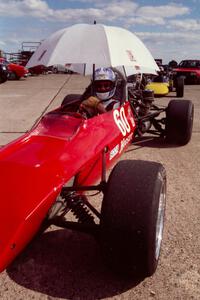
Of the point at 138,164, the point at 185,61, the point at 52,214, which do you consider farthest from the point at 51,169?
the point at 185,61

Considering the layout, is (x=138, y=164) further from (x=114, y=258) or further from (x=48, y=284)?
(x=48, y=284)

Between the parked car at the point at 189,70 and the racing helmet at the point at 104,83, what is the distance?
17.3m

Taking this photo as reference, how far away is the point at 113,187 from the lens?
8.32ft

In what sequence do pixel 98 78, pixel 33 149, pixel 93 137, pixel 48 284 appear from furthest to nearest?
1. pixel 98 78
2. pixel 93 137
3. pixel 33 149
4. pixel 48 284

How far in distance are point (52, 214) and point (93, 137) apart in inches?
36.5

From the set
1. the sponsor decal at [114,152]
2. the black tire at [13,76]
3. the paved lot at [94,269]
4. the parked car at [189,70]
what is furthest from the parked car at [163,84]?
the black tire at [13,76]

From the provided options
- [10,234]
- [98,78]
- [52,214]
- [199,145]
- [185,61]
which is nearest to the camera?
[10,234]

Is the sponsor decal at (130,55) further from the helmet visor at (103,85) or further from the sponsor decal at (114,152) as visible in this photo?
the sponsor decal at (114,152)

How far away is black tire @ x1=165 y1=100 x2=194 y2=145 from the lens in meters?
6.17

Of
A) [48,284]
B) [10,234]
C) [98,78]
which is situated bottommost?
[48,284]

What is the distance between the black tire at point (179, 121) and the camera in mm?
6172

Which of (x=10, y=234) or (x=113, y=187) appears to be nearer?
(x=10, y=234)

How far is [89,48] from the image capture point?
4195 mm

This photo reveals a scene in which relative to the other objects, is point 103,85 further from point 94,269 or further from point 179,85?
point 179,85
